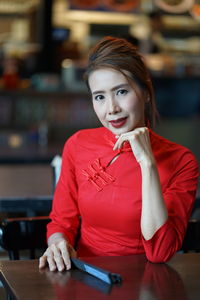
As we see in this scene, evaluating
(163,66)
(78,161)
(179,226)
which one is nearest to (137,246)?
(179,226)

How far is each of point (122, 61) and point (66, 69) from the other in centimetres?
503

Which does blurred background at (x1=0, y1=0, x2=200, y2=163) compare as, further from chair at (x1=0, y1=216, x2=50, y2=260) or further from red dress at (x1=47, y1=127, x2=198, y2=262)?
red dress at (x1=47, y1=127, x2=198, y2=262)

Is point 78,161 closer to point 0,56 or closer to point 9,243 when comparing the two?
point 9,243

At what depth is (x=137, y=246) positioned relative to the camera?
1.91 meters

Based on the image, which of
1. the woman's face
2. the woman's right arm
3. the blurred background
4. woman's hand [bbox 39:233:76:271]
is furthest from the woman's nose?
the blurred background

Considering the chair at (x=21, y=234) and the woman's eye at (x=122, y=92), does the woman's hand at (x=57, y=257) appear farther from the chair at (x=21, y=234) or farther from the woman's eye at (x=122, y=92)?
the woman's eye at (x=122, y=92)

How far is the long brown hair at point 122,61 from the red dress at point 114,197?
0.19 meters

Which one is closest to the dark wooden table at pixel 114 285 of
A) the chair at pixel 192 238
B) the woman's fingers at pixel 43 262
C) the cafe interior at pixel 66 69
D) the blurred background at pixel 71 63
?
the woman's fingers at pixel 43 262

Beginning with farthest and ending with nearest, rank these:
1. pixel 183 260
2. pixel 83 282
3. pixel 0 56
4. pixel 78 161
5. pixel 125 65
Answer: pixel 0 56
pixel 78 161
pixel 125 65
pixel 183 260
pixel 83 282

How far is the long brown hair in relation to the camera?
74.0 inches

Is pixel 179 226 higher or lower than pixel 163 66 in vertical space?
higher

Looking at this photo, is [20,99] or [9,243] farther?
[20,99]

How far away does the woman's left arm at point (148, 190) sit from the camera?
174cm

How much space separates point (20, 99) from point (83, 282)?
15.7 ft
